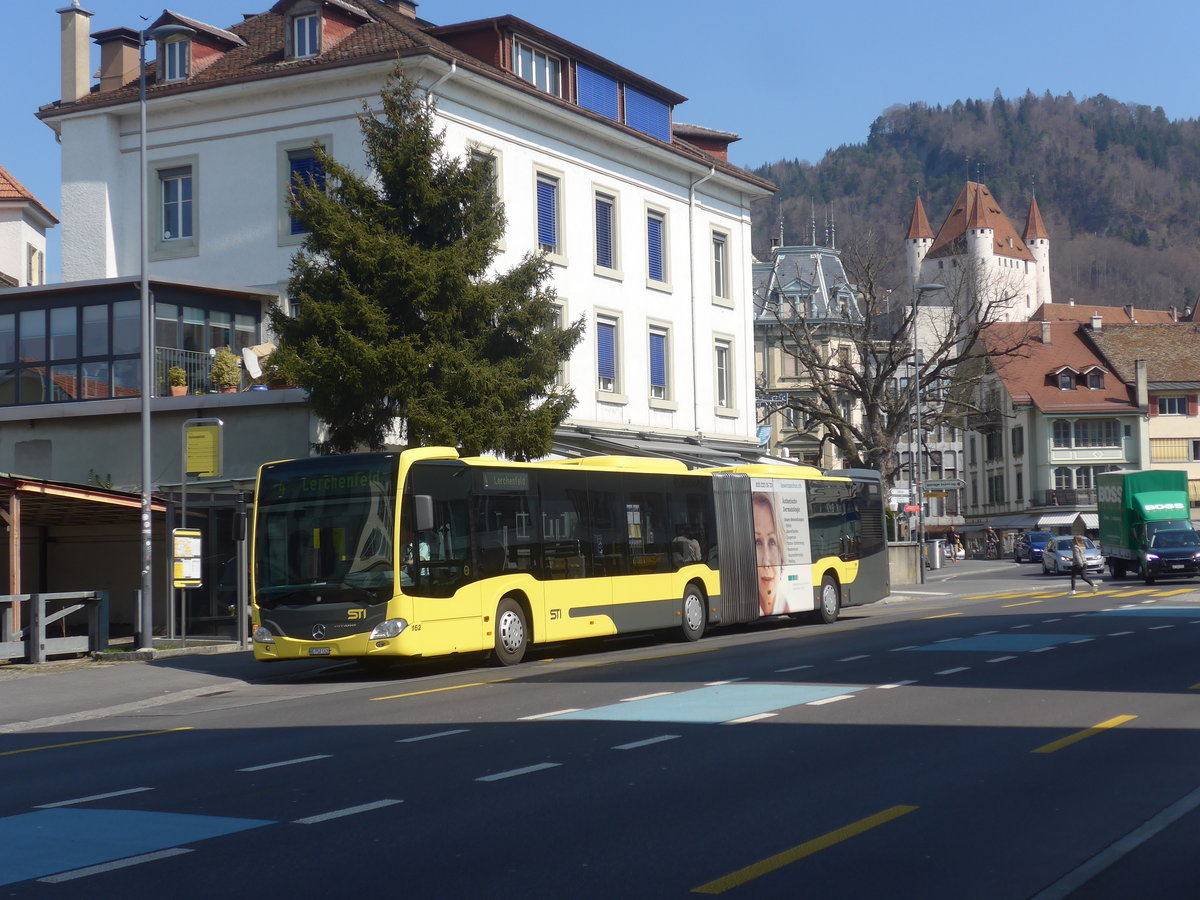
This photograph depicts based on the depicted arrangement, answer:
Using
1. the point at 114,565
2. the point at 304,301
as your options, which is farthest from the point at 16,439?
the point at 304,301

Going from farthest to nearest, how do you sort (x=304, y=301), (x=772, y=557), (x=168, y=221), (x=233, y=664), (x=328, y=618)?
(x=168, y=221), (x=772, y=557), (x=304, y=301), (x=233, y=664), (x=328, y=618)

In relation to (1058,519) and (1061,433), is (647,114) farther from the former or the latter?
(1061,433)

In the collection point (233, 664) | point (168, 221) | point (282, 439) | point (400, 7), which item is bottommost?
point (233, 664)

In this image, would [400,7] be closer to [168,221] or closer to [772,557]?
[168,221]

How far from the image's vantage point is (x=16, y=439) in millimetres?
31203

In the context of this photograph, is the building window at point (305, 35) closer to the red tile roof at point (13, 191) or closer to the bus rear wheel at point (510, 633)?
the bus rear wheel at point (510, 633)

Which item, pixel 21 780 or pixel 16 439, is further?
pixel 16 439

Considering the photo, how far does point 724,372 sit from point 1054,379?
6557 centimetres

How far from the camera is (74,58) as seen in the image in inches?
1521

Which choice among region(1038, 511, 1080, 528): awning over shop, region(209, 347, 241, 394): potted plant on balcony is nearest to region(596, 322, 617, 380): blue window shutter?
region(209, 347, 241, 394): potted plant on balcony

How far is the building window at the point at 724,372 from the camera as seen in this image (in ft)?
149

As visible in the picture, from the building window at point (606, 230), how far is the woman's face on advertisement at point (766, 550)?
12.8 metres

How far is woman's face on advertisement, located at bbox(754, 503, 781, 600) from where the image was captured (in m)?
28.6

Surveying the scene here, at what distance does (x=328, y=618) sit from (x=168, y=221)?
19.8m
